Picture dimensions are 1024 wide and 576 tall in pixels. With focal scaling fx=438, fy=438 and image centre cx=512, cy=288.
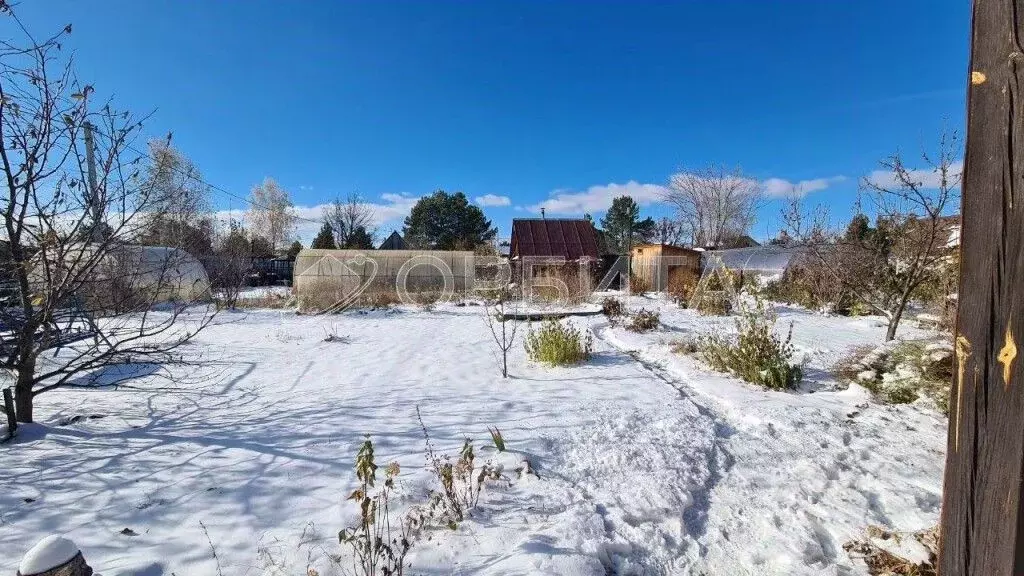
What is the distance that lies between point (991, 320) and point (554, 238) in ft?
71.0

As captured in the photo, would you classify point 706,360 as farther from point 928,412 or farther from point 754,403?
point 928,412

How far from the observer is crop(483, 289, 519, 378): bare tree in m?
5.29

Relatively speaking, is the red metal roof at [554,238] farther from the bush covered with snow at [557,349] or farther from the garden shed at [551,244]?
the bush covered with snow at [557,349]

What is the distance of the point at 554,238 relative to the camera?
73.5 ft

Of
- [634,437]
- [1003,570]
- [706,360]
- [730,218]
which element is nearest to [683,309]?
[706,360]

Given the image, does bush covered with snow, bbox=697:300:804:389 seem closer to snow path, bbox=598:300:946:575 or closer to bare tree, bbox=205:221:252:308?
snow path, bbox=598:300:946:575

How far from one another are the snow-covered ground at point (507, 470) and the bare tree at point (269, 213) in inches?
1266

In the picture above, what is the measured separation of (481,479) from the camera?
7.70ft

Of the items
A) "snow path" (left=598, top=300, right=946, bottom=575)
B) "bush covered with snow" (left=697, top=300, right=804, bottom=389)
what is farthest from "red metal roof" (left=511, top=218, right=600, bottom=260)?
"snow path" (left=598, top=300, right=946, bottom=575)

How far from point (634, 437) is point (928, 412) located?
256 cm

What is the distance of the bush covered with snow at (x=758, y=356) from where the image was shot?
14.9 feet

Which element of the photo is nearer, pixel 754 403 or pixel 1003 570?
pixel 1003 570

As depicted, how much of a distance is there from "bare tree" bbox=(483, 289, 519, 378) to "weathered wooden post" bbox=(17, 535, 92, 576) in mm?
3636

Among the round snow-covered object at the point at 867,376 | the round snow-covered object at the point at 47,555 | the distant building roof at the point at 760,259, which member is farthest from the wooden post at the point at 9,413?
the distant building roof at the point at 760,259
